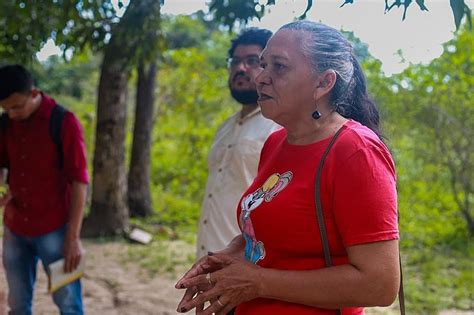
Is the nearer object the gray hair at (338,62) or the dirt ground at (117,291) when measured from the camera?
the gray hair at (338,62)

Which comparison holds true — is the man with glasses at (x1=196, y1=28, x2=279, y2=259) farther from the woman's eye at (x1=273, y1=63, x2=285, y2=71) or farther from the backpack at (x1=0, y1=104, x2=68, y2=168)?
the woman's eye at (x1=273, y1=63, x2=285, y2=71)

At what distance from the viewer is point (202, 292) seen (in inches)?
67.7

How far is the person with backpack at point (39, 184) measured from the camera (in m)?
3.42

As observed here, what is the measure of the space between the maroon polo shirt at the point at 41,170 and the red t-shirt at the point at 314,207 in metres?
1.85

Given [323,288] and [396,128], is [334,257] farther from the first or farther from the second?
[396,128]

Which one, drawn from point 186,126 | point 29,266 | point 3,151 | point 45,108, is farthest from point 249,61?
point 186,126

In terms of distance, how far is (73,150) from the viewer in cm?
341

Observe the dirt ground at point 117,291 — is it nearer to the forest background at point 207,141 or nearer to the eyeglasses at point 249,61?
the forest background at point 207,141

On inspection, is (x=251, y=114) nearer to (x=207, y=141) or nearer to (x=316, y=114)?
(x=316, y=114)

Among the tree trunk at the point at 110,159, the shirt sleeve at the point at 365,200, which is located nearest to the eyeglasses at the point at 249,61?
the shirt sleeve at the point at 365,200

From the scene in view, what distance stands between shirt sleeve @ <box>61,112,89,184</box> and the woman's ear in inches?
77.9

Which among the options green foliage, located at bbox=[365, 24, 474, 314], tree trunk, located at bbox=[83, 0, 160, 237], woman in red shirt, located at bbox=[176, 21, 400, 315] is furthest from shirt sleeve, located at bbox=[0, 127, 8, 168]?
tree trunk, located at bbox=[83, 0, 160, 237]

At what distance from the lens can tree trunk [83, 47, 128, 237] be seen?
26.0 feet

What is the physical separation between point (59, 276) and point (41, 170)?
0.57 m
